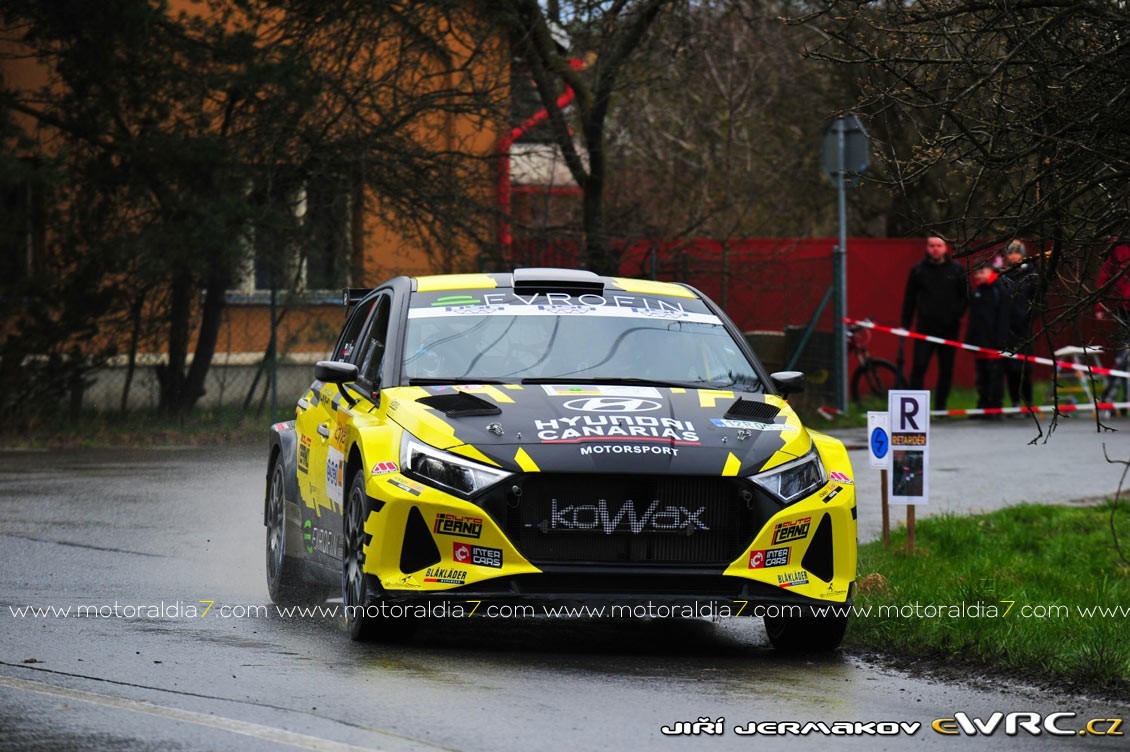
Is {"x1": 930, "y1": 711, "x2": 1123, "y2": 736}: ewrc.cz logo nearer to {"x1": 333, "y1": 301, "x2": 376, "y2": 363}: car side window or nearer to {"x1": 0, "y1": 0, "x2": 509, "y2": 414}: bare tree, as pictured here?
{"x1": 333, "y1": 301, "x2": 376, "y2": 363}: car side window

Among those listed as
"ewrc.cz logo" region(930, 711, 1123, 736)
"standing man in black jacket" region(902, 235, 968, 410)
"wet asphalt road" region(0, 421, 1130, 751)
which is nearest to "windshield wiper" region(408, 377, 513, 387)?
"wet asphalt road" region(0, 421, 1130, 751)

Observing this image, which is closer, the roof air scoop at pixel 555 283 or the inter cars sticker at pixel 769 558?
the inter cars sticker at pixel 769 558

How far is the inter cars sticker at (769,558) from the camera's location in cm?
807

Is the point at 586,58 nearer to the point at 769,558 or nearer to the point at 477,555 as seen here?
the point at 769,558

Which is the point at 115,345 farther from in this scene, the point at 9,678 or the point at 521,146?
the point at 9,678

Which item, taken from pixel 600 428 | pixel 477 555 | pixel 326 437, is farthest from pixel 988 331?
pixel 477 555

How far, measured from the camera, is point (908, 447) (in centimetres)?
1128

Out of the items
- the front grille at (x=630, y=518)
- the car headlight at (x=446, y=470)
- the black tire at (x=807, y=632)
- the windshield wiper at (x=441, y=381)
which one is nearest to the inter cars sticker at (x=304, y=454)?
the windshield wiper at (x=441, y=381)

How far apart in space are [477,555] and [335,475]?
140 cm

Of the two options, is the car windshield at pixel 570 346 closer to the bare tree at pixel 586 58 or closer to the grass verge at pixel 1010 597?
the grass verge at pixel 1010 597

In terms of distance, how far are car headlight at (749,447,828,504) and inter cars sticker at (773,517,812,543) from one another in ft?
0.31

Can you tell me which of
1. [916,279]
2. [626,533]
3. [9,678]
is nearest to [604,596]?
[626,533]

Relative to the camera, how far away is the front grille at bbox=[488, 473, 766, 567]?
7.95 meters

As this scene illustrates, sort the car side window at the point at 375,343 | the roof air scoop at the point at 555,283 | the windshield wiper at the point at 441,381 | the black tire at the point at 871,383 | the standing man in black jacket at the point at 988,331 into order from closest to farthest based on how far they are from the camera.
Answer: the windshield wiper at the point at 441,381, the car side window at the point at 375,343, the roof air scoop at the point at 555,283, the standing man in black jacket at the point at 988,331, the black tire at the point at 871,383
